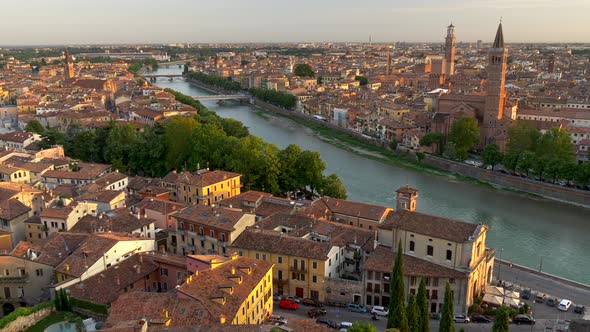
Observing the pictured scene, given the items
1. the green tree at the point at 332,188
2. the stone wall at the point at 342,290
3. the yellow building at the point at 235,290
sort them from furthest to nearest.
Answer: the green tree at the point at 332,188 < the stone wall at the point at 342,290 < the yellow building at the point at 235,290

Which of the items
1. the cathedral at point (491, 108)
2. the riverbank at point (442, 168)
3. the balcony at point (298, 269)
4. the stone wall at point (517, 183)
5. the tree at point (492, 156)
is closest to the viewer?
the balcony at point (298, 269)

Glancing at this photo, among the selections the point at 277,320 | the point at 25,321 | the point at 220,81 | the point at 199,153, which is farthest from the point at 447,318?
the point at 220,81

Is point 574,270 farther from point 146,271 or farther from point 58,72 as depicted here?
point 58,72

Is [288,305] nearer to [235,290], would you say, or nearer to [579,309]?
[235,290]

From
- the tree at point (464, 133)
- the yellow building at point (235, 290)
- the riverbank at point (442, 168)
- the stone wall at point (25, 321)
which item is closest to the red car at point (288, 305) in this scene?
the yellow building at point (235, 290)

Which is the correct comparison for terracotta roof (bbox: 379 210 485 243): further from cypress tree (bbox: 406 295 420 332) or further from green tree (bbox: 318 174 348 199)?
green tree (bbox: 318 174 348 199)

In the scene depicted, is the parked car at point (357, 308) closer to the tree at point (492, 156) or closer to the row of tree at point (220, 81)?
the tree at point (492, 156)

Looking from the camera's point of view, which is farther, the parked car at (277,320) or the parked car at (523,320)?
the parked car at (523,320)

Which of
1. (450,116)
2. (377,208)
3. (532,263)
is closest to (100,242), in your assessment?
(377,208)
